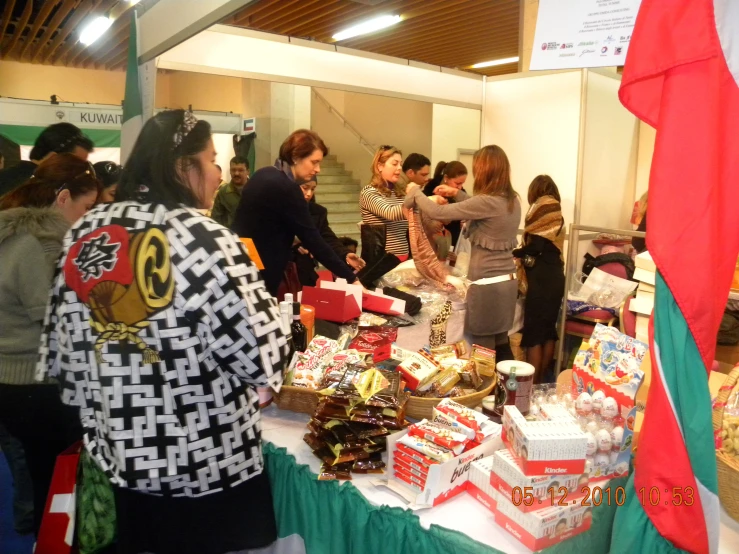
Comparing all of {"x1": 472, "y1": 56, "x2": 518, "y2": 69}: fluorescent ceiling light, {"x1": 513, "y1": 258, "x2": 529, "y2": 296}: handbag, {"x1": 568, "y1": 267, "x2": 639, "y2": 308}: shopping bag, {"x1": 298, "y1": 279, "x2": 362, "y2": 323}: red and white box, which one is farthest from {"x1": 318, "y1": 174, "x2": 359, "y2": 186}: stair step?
{"x1": 298, "y1": 279, "x2": 362, "y2": 323}: red and white box

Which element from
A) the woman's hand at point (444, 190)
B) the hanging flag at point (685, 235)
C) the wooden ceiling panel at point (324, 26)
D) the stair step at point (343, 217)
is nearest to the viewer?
the hanging flag at point (685, 235)

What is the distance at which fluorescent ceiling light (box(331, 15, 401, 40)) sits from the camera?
24.6 ft

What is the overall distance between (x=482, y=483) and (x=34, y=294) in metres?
1.45

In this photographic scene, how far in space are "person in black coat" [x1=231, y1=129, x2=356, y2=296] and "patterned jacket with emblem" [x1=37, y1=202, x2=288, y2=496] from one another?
1115 mm

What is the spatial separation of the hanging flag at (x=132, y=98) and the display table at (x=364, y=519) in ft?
5.47

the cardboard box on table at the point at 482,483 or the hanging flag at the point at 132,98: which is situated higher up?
the hanging flag at the point at 132,98

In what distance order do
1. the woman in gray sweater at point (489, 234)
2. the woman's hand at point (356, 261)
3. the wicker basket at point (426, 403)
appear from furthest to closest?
the woman's hand at point (356, 261), the woman in gray sweater at point (489, 234), the wicker basket at point (426, 403)

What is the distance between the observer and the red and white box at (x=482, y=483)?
1222 millimetres

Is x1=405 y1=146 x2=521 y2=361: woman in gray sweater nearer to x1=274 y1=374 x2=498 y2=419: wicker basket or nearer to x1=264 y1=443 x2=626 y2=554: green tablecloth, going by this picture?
x1=274 y1=374 x2=498 y2=419: wicker basket

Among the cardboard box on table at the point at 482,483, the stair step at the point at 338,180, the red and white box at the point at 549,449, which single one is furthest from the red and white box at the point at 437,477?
the stair step at the point at 338,180

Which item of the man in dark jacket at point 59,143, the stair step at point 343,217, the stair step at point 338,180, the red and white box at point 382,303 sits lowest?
the red and white box at point 382,303

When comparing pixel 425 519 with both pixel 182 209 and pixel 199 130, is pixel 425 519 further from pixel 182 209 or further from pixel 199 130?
pixel 199 130

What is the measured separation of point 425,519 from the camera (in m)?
1.21
